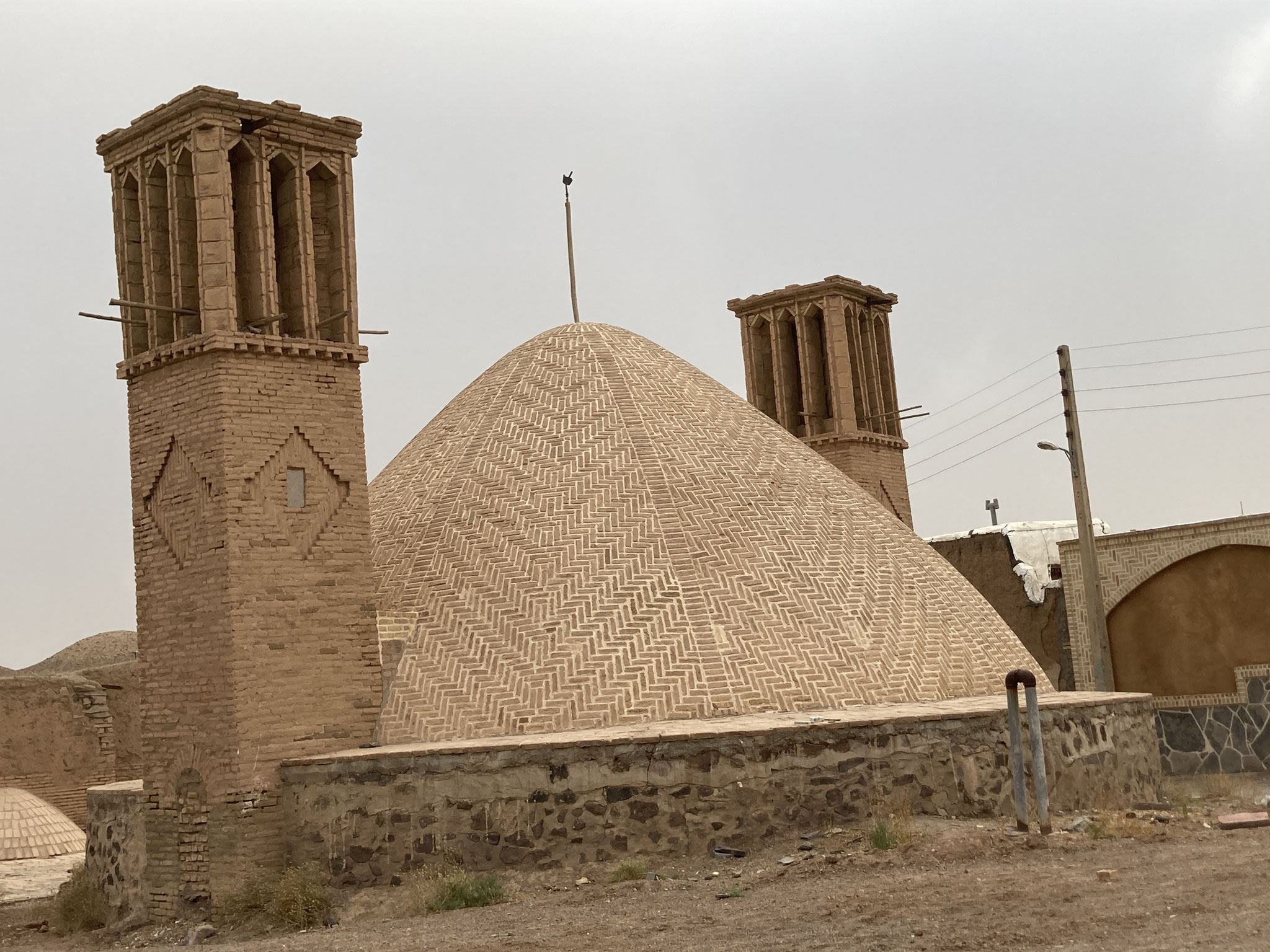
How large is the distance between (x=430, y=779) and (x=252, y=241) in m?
5.26

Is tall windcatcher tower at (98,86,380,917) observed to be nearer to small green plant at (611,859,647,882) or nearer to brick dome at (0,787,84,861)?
small green plant at (611,859,647,882)

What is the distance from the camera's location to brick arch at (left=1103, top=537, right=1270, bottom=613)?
18.1 metres

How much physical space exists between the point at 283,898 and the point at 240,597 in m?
2.49

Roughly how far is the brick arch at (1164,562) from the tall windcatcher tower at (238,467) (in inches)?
433

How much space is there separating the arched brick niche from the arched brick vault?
102 millimetres

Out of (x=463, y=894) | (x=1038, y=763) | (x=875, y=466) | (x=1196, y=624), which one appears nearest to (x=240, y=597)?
(x=463, y=894)

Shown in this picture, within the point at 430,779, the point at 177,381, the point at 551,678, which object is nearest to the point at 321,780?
the point at 430,779

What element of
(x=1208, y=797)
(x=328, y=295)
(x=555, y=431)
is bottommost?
(x=1208, y=797)

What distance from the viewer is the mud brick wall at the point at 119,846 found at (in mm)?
12891

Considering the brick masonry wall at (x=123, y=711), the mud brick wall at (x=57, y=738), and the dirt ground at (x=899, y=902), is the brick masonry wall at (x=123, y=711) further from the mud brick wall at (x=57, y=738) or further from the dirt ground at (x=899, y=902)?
the dirt ground at (x=899, y=902)

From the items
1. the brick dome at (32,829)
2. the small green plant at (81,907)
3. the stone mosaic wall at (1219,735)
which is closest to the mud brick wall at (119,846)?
the small green plant at (81,907)

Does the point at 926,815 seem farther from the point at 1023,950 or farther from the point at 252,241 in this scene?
the point at 252,241

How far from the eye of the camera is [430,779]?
11.6 m

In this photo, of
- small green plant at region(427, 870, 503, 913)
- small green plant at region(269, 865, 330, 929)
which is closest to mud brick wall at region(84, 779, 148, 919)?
small green plant at region(269, 865, 330, 929)
